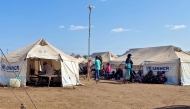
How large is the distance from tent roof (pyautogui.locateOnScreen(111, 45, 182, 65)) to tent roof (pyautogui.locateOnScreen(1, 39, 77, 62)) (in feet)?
24.1

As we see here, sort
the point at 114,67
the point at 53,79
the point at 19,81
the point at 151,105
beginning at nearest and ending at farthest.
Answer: the point at 151,105 → the point at 19,81 → the point at 53,79 → the point at 114,67

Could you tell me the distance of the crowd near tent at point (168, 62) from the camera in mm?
17938

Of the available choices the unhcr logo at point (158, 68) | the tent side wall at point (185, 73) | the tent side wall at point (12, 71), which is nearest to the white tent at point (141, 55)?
the unhcr logo at point (158, 68)

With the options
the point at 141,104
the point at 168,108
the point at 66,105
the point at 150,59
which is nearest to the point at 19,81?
the point at 66,105

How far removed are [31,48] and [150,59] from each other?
9230 mm

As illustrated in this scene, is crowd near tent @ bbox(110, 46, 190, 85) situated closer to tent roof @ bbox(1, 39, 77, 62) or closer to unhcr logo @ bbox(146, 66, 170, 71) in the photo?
unhcr logo @ bbox(146, 66, 170, 71)

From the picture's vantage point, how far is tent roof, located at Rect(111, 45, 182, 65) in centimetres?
1947

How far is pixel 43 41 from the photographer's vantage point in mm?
15961

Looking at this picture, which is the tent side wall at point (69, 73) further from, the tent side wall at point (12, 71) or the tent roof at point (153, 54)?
the tent roof at point (153, 54)

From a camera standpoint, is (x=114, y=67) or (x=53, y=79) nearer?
(x=53, y=79)

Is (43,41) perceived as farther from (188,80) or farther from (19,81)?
(188,80)

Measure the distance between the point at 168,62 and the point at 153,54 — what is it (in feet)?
9.31

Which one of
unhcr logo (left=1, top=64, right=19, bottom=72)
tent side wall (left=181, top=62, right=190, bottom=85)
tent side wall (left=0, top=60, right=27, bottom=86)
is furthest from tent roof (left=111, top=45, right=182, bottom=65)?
unhcr logo (left=1, top=64, right=19, bottom=72)

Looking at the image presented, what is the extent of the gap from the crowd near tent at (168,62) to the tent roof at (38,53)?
6.77 m
